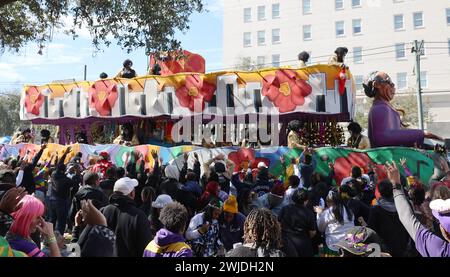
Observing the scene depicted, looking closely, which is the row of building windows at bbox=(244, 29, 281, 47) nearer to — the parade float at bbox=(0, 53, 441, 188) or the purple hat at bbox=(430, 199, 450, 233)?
the parade float at bbox=(0, 53, 441, 188)

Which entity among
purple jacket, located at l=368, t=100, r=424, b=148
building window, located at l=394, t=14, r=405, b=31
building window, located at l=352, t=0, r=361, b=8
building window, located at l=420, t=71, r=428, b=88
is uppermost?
building window, located at l=352, t=0, r=361, b=8

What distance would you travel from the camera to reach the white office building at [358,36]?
4294 centimetres

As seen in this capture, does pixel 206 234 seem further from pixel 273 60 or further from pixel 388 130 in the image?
pixel 273 60

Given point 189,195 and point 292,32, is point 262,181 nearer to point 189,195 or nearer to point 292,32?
point 189,195

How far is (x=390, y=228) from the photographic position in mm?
5523

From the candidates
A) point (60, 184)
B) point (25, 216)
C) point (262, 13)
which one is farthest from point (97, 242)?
point (262, 13)

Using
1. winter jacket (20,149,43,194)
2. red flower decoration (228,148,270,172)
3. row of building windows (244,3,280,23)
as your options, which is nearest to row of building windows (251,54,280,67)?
row of building windows (244,3,280,23)

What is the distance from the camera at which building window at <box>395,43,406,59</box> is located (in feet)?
145

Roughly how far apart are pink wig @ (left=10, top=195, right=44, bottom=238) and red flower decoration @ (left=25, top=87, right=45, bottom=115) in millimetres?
13867

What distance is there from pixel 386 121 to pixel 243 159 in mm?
3773

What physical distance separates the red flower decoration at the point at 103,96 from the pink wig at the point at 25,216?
433 inches

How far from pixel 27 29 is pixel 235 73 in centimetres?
627

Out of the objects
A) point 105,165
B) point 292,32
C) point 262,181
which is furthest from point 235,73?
point 292,32

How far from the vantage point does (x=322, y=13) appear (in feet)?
158
